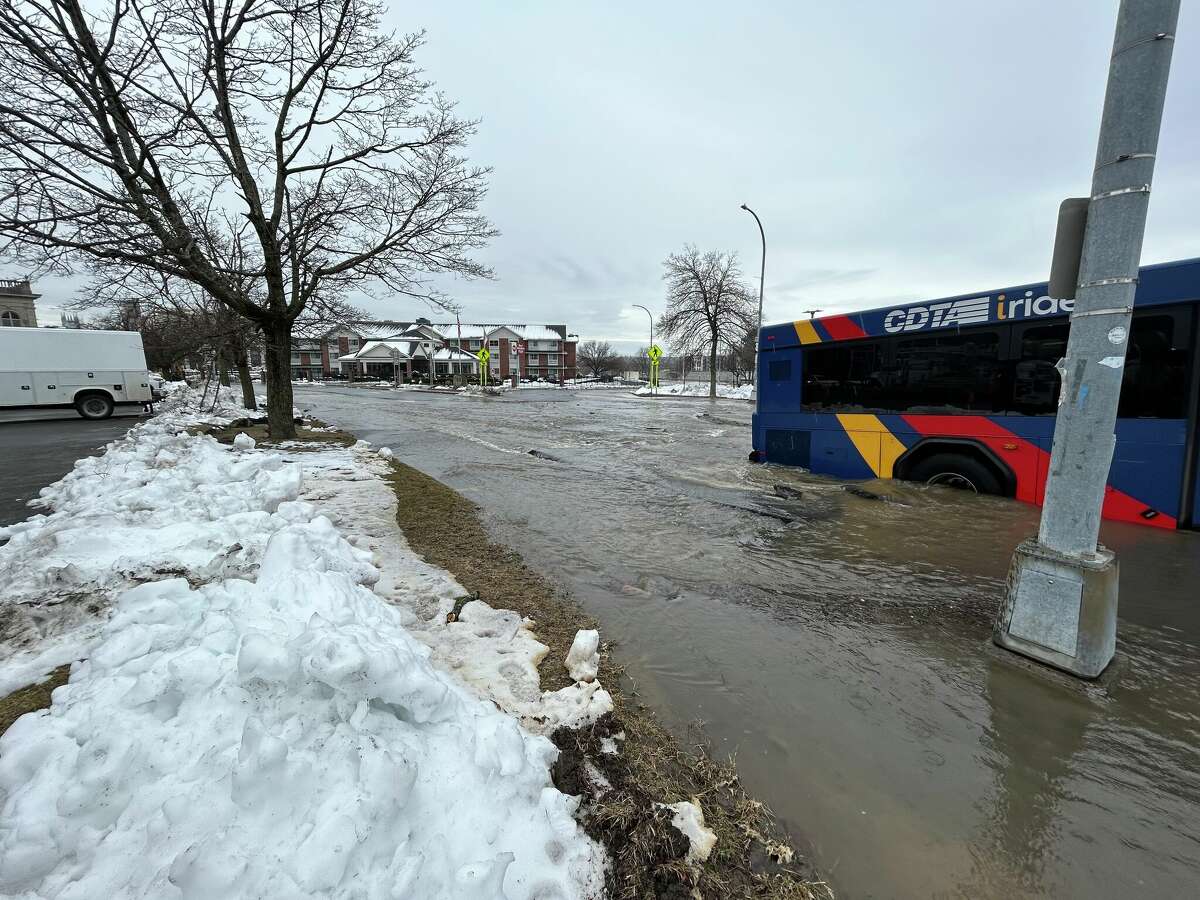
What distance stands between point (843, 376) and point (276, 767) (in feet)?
30.4

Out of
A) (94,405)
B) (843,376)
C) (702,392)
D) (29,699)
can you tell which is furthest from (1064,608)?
(702,392)

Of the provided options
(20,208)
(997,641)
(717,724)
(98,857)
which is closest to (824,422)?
(997,641)

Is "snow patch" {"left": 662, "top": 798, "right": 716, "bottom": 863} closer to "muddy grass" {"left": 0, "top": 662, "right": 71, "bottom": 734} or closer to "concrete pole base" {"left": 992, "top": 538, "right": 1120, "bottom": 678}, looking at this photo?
"concrete pole base" {"left": 992, "top": 538, "right": 1120, "bottom": 678}

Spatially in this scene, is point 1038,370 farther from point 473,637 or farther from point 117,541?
point 117,541

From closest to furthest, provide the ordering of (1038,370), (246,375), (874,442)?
(1038,370), (874,442), (246,375)

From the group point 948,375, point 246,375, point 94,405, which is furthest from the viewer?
point 246,375

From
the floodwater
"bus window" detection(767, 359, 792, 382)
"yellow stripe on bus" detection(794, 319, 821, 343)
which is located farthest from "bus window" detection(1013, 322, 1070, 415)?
"bus window" detection(767, 359, 792, 382)

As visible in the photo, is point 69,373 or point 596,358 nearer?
point 69,373

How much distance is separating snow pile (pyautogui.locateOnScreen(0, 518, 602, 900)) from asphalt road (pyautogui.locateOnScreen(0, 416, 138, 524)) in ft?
21.7

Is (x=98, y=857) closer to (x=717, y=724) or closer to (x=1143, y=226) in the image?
(x=717, y=724)

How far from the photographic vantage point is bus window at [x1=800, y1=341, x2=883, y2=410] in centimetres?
855

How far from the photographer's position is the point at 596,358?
106500 mm

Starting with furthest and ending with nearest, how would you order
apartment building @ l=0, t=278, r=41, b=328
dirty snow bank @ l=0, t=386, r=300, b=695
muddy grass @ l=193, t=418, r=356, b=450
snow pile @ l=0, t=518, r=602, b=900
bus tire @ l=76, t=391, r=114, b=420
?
apartment building @ l=0, t=278, r=41, b=328, bus tire @ l=76, t=391, r=114, b=420, muddy grass @ l=193, t=418, r=356, b=450, dirty snow bank @ l=0, t=386, r=300, b=695, snow pile @ l=0, t=518, r=602, b=900

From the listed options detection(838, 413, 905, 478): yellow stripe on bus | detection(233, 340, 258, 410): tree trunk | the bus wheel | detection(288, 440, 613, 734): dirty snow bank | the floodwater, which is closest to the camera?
the floodwater
